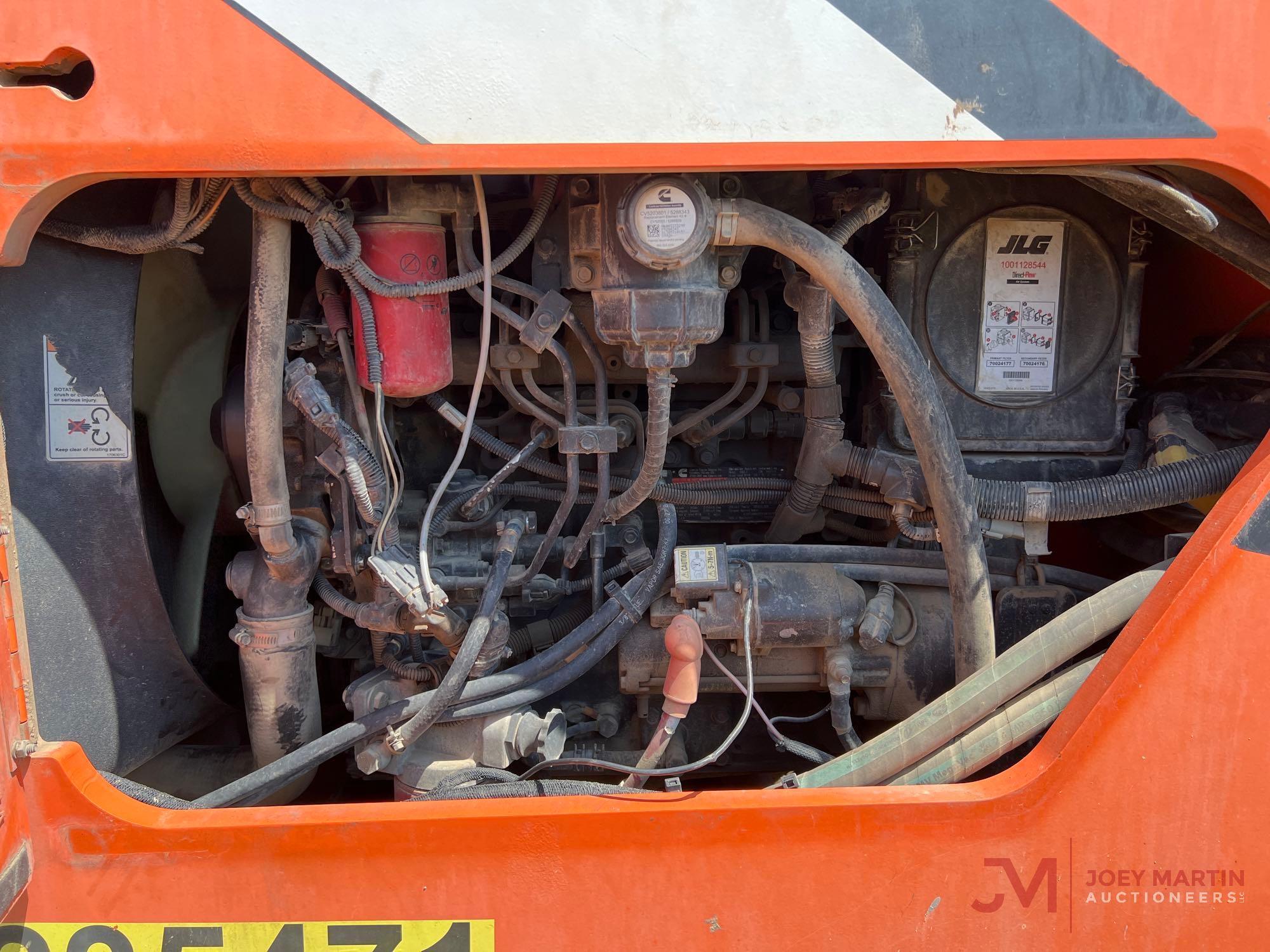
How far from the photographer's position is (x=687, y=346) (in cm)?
129

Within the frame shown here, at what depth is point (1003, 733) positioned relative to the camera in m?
1.20

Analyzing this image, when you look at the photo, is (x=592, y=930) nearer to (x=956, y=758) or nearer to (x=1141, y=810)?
(x=956, y=758)

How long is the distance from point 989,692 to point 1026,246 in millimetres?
734

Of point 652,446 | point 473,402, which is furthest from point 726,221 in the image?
point 473,402

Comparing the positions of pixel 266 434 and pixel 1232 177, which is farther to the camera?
pixel 266 434

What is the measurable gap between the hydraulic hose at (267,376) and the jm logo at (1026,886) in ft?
3.56

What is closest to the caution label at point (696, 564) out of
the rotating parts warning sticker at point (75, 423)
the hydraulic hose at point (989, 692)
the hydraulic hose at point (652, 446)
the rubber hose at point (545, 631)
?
the hydraulic hose at point (652, 446)

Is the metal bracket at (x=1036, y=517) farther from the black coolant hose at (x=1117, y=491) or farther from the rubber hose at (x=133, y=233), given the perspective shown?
the rubber hose at (x=133, y=233)

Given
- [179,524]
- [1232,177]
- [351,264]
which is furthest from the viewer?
[179,524]

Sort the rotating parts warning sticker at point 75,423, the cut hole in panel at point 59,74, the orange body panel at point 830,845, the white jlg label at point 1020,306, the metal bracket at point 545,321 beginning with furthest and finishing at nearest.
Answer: the white jlg label at point 1020,306
the metal bracket at point 545,321
the rotating parts warning sticker at point 75,423
the orange body panel at point 830,845
the cut hole in panel at point 59,74

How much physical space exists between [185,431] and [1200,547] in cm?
156

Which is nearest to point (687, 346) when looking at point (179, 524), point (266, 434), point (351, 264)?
point (351, 264)

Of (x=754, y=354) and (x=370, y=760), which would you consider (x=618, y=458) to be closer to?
(x=754, y=354)

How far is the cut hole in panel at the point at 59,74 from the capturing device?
0.99m
